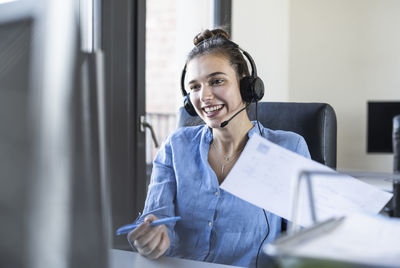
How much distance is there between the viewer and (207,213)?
1087 mm

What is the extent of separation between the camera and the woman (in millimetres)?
1063

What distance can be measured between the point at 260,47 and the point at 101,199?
2.69 m

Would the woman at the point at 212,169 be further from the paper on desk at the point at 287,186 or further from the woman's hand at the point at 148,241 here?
the paper on desk at the point at 287,186

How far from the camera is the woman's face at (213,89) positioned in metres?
1.18

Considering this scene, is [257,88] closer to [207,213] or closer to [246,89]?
[246,89]

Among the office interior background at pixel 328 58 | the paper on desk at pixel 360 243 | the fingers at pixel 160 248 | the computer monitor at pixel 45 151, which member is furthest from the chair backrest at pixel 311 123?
the office interior background at pixel 328 58

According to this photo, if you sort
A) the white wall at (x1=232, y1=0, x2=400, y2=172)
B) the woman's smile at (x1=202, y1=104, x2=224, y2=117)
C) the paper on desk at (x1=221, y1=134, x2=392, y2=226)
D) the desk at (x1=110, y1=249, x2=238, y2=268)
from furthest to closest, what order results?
the white wall at (x1=232, y1=0, x2=400, y2=172) < the woman's smile at (x1=202, y1=104, x2=224, y2=117) < the desk at (x1=110, y1=249, x2=238, y2=268) < the paper on desk at (x1=221, y1=134, x2=392, y2=226)

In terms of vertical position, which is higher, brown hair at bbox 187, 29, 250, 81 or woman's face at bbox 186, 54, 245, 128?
brown hair at bbox 187, 29, 250, 81

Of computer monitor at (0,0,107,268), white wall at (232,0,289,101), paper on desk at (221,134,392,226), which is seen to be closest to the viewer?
computer monitor at (0,0,107,268)

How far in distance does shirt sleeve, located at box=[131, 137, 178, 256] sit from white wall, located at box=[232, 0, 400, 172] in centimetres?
253

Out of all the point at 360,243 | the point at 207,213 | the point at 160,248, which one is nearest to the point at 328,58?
the point at 207,213

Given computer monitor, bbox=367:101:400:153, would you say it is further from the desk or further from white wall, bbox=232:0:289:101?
the desk

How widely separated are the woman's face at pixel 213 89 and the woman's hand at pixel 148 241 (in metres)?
0.43

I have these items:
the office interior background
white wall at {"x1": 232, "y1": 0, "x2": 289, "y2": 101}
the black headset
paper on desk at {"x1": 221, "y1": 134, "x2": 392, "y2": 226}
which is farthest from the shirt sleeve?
the office interior background
